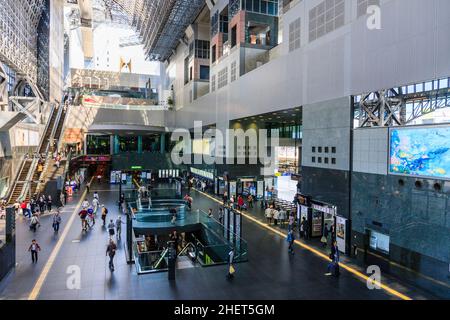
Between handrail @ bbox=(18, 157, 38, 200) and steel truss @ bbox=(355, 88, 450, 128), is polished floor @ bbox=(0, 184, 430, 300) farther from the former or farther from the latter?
handrail @ bbox=(18, 157, 38, 200)

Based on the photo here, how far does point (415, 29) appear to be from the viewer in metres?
11.2

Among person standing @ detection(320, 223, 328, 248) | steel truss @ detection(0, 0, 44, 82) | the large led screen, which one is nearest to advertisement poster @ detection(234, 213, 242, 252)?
person standing @ detection(320, 223, 328, 248)

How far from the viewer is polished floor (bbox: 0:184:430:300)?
10.2 m

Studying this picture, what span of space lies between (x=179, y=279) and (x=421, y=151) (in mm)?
9228

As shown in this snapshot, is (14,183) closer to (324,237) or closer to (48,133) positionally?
(48,133)

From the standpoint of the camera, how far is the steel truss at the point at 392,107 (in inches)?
513

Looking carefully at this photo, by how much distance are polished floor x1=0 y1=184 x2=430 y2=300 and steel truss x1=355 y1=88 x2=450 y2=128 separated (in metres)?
6.23

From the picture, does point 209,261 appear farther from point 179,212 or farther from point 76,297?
point 179,212

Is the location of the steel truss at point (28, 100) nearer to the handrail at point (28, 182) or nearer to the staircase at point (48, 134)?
the staircase at point (48, 134)

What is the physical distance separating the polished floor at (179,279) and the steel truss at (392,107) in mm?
6233

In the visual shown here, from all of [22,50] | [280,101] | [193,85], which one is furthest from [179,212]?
[22,50]

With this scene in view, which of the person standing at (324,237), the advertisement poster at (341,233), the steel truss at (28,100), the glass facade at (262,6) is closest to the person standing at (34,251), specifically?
the steel truss at (28,100)
